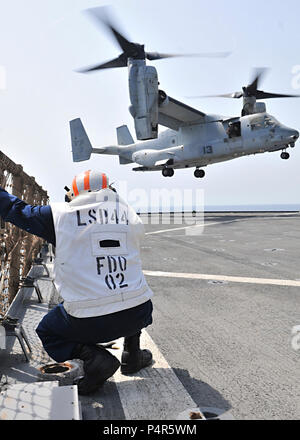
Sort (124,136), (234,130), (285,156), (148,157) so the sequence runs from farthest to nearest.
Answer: (124,136) → (148,157) → (285,156) → (234,130)

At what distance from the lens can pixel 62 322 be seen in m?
2.39

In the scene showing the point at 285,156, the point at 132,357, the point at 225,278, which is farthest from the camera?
the point at 285,156

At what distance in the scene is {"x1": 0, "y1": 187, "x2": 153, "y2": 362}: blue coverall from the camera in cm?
233

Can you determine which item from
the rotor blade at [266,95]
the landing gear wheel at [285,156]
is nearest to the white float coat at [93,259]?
the landing gear wheel at [285,156]

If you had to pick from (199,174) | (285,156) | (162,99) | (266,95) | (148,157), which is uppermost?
(266,95)

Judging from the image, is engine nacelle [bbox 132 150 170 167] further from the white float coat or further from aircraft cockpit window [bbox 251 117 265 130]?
the white float coat

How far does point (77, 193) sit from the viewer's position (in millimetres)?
2619

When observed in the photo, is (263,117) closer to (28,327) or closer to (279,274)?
(279,274)

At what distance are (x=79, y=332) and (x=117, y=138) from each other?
113ft

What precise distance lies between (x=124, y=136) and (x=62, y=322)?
112 ft

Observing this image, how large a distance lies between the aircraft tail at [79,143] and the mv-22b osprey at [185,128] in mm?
4771

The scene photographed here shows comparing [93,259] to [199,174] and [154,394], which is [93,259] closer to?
[154,394]

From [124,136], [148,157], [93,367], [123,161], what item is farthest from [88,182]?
[124,136]
